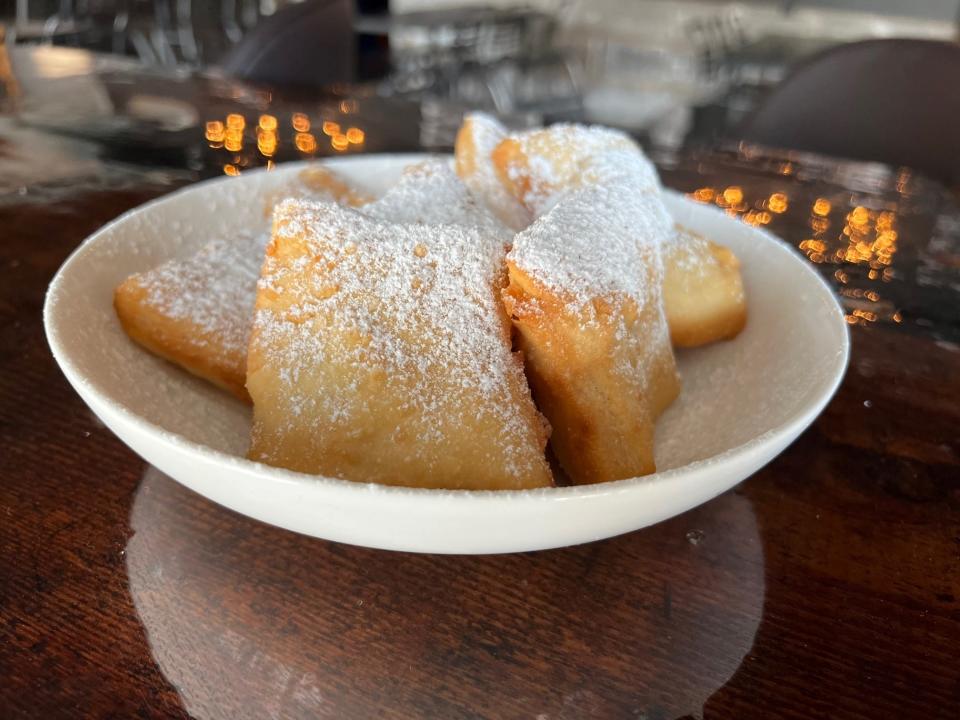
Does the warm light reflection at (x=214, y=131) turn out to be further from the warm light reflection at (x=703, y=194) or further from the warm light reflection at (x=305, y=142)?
the warm light reflection at (x=703, y=194)


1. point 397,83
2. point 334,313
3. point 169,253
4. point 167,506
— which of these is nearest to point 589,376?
point 334,313

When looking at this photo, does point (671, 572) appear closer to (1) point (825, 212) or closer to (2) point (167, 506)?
(2) point (167, 506)

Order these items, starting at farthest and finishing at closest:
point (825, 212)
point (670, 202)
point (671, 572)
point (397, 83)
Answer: point (397, 83), point (825, 212), point (670, 202), point (671, 572)

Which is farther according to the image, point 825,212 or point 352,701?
point 825,212

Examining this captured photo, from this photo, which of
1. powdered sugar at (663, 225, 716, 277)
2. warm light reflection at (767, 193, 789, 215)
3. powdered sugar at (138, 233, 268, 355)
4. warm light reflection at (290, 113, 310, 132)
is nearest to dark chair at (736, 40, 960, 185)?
warm light reflection at (767, 193, 789, 215)

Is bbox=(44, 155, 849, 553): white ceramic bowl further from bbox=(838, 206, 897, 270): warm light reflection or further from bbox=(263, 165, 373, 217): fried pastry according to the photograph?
bbox=(838, 206, 897, 270): warm light reflection
